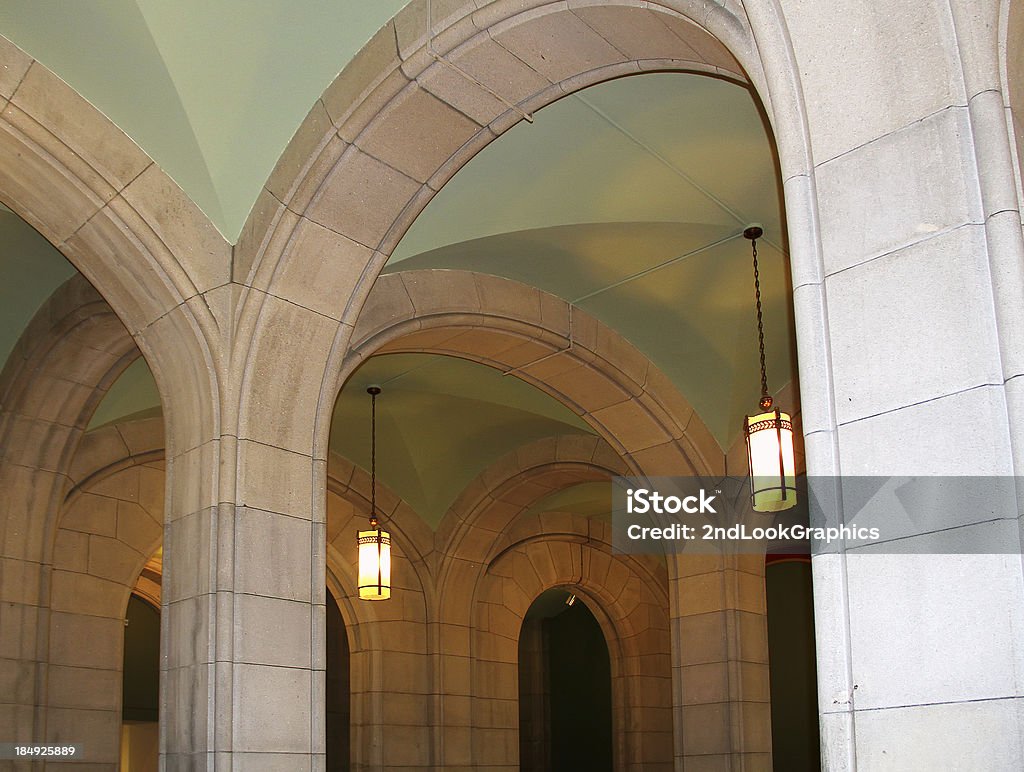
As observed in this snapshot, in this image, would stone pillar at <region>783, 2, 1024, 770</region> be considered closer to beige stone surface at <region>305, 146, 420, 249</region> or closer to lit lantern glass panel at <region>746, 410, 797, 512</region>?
beige stone surface at <region>305, 146, 420, 249</region>

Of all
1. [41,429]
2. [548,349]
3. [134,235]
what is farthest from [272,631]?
[548,349]

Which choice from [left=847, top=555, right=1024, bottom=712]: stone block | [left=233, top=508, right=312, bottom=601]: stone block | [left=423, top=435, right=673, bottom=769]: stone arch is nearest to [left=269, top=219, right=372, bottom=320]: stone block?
[left=233, top=508, right=312, bottom=601]: stone block

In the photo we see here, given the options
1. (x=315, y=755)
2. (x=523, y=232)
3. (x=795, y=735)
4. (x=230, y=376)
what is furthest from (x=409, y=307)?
(x=795, y=735)

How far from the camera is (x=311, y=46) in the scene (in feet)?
18.6

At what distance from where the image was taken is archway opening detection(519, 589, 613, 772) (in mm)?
18344

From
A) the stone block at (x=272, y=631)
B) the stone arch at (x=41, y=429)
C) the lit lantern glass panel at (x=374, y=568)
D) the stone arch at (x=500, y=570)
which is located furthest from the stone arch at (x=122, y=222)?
the stone arch at (x=500, y=570)

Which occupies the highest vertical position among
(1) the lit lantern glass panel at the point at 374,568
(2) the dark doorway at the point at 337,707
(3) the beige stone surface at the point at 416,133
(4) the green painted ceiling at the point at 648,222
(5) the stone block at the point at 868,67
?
(4) the green painted ceiling at the point at 648,222

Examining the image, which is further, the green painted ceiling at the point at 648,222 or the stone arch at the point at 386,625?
the stone arch at the point at 386,625

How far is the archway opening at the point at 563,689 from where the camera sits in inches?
722

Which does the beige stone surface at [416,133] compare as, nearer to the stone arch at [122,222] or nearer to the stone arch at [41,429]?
the stone arch at [122,222]

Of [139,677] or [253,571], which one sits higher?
[253,571]

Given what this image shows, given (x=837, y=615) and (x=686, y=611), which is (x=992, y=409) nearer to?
(x=837, y=615)

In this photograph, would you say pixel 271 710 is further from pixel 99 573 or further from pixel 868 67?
pixel 99 573

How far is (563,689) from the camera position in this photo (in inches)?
747
